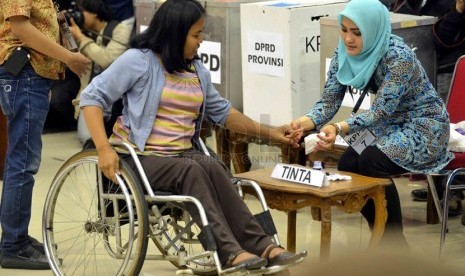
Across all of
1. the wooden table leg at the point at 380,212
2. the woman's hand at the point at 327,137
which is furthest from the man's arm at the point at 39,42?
the wooden table leg at the point at 380,212

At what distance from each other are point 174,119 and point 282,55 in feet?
4.83

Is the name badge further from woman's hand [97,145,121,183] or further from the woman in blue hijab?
woman's hand [97,145,121,183]

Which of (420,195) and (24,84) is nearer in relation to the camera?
(24,84)

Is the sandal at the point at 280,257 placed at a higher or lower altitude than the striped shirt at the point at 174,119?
lower

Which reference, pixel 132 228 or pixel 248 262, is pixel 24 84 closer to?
pixel 132 228

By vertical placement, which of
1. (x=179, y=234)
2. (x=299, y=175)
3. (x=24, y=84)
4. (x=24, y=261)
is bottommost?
(x=24, y=261)

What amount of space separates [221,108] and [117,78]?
0.54 m

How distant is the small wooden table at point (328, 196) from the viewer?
3.62m

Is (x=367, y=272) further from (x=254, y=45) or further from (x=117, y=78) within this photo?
(x=254, y=45)

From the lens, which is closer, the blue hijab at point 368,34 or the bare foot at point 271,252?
the bare foot at point 271,252

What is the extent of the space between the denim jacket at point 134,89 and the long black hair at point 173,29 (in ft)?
0.19

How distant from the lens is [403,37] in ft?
15.8

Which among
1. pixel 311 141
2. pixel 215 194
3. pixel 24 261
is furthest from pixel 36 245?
pixel 311 141

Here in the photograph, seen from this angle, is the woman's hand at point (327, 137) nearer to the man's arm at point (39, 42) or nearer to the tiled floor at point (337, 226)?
the tiled floor at point (337, 226)
